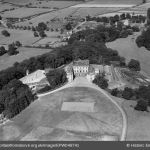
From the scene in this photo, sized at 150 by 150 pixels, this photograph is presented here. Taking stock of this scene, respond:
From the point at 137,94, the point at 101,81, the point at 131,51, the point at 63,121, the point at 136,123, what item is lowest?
the point at 136,123

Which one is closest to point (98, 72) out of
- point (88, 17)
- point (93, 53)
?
point (93, 53)

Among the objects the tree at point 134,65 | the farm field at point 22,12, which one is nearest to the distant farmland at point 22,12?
the farm field at point 22,12

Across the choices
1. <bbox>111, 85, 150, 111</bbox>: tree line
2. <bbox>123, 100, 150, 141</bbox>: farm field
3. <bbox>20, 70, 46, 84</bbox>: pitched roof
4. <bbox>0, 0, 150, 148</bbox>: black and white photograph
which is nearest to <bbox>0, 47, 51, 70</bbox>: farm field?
<bbox>0, 0, 150, 148</bbox>: black and white photograph

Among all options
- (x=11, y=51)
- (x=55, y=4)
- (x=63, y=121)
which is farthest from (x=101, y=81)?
(x=55, y=4)

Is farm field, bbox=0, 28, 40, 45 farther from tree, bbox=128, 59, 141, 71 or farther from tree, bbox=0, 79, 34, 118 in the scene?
tree, bbox=0, 79, 34, 118

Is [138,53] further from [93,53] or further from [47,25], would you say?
[47,25]

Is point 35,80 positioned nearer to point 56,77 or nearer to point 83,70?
point 56,77

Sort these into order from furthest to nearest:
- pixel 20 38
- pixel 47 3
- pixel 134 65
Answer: pixel 47 3 < pixel 20 38 < pixel 134 65
